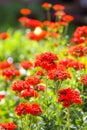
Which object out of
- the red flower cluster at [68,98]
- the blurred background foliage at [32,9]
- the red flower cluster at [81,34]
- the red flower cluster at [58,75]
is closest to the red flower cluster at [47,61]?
the red flower cluster at [58,75]

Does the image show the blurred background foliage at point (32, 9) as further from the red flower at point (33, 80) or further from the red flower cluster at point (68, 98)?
the red flower cluster at point (68, 98)

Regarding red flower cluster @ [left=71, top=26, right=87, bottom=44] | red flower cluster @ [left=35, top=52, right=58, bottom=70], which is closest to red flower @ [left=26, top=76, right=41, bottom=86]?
red flower cluster @ [left=35, top=52, right=58, bottom=70]

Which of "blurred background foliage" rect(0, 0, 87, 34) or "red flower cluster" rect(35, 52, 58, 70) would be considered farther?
"blurred background foliage" rect(0, 0, 87, 34)

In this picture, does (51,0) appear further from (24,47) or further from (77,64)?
(77,64)

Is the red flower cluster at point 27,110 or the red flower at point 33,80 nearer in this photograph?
the red flower cluster at point 27,110

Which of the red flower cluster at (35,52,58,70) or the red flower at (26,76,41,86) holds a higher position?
the red flower cluster at (35,52,58,70)

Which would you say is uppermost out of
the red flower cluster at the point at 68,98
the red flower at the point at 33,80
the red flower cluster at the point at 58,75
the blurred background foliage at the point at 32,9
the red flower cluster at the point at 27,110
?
the red flower cluster at the point at 58,75

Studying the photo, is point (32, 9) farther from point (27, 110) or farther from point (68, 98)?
point (68, 98)

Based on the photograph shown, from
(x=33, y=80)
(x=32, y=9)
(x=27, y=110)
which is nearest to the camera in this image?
(x=27, y=110)

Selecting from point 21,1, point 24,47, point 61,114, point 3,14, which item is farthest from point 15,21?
point 61,114

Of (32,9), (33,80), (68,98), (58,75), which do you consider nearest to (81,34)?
(33,80)

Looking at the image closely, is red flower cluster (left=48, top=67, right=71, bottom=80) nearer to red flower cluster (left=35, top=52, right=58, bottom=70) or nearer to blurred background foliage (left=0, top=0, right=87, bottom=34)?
red flower cluster (left=35, top=52, right=58, bottom=70)

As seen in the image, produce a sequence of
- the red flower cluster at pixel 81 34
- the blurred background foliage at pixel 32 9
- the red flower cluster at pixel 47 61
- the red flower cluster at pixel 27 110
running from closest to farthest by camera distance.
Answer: the red flower cluster at pixel 27 110, the red flower cluster at pixel 47 61, the red flower cluster at pixel 81 34, the blurred background foliage at pixel 32 9

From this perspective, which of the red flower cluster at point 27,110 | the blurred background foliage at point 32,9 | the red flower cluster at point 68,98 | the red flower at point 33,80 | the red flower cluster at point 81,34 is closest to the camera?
the red flower cluster at point 68,98
